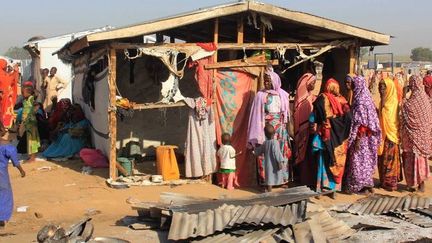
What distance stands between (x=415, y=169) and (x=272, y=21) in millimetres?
3504

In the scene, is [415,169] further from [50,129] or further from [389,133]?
[50,129]

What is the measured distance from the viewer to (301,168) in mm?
8133

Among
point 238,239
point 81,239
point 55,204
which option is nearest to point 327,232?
point 238,239

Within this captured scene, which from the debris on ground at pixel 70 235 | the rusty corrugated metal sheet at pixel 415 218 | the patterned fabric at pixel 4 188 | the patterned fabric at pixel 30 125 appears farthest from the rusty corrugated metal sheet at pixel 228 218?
the patterned fabric at pixel 30 125

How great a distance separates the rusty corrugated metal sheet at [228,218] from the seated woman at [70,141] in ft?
20.6

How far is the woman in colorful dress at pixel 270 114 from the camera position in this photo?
7898 millimetres

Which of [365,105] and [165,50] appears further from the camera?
[165,50]

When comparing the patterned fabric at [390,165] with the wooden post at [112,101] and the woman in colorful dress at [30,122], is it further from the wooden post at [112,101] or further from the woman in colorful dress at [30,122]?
the woman in colorful dress at [30,122]

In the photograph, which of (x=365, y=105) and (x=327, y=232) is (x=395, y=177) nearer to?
(x=365, y=105)

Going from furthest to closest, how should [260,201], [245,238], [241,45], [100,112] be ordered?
[100,112]
[241,45]
[260,201]
[245,238]

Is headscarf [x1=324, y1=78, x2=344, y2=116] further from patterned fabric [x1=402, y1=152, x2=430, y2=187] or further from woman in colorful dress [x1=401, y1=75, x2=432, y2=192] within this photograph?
patterned fabric [x1=402, y1=152, x2=430, y2=187]

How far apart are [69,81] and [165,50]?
31.7ft

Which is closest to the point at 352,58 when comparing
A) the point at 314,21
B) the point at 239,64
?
the point at 314,21

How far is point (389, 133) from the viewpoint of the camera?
7.98 m
